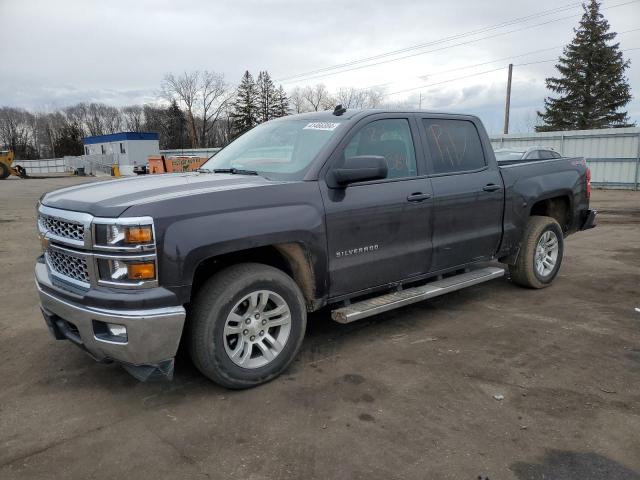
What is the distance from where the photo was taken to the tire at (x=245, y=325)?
3152mm

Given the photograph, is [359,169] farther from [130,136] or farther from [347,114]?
[130,136]

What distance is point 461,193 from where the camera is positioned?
15.1ft

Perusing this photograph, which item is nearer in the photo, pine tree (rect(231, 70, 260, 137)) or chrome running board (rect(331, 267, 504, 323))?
chrome running board (rect(331, 267, 504, 323))

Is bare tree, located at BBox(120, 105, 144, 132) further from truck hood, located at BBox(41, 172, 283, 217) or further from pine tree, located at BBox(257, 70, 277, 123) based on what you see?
truck hood, located at BBox(41, 172, 283, 217)

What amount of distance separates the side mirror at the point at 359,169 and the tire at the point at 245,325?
32.8 inches

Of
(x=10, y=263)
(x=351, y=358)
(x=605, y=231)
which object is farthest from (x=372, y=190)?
(x=605, y=231)

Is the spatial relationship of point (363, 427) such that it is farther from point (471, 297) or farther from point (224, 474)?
point (471, 297)

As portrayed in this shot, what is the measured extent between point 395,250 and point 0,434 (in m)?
2.98

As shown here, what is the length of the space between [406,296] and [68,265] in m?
Answer: 2.60

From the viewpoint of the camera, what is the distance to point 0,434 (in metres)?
2.92

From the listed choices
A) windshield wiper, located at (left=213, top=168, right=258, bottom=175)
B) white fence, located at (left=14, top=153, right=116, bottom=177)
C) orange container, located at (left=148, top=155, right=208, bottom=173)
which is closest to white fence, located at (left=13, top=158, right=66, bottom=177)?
white fence, located at (left=14, top=153, right=116, bottom=177)

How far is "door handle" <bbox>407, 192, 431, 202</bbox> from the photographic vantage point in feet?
13.6

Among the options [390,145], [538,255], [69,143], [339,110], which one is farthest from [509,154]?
[69,143]

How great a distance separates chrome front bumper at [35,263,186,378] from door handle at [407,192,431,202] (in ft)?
6.94
